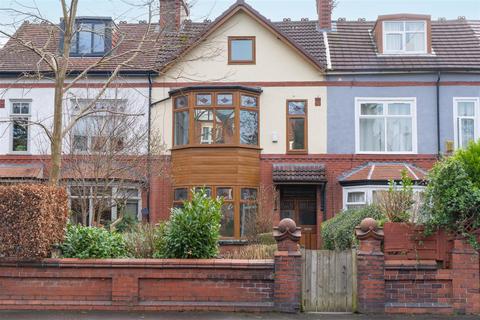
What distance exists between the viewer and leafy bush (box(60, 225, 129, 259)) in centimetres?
1113

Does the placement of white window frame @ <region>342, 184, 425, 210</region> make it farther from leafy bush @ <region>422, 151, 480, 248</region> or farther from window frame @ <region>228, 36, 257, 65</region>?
leafy bush @ <region>422, 151, 480, 248</region>

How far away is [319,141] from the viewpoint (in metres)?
21.1

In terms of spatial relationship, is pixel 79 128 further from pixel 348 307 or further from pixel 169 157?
pixel 348 307

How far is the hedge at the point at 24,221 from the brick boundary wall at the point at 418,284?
562 cm

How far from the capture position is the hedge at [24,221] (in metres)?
10.5

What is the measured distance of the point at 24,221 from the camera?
10516mm

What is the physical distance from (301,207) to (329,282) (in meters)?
10.7

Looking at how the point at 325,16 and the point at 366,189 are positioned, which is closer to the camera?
the point at 366,189

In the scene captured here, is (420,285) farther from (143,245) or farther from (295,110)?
(295,110)

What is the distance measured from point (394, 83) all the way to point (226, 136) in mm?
6262

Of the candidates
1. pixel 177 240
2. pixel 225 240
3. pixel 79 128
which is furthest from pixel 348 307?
pixel 79 128

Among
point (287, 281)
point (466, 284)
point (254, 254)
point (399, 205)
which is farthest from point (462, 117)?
point (287, 281)

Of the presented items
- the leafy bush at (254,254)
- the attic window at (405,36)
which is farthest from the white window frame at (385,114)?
the leafy bush at (254,254)

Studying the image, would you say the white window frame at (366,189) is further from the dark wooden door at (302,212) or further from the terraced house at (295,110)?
the dark wooden door at (302,212)
